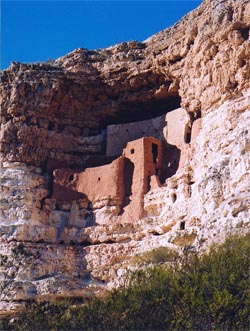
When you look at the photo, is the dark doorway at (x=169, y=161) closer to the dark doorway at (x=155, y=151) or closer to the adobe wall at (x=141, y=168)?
the adobe wall at (x=141, y=168)

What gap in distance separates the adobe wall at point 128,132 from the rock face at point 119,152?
0.06m

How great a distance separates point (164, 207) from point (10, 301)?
22.8ft

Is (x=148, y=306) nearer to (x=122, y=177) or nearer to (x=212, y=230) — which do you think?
(x=212, y=230)

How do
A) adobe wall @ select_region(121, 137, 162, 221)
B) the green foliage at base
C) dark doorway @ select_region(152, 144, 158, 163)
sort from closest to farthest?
1. the green foliage at base
2. adobe wall @ select_region(121, 137, 162, 221)
3. dark doorway @ select_region(152, 144, 158, 163)

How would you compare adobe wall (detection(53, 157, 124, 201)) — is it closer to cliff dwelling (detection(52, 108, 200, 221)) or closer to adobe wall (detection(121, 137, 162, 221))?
cliff dwelling (detection(52, 108, 200, 221))

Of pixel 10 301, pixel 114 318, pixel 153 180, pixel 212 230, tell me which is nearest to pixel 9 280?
pixel 10 301

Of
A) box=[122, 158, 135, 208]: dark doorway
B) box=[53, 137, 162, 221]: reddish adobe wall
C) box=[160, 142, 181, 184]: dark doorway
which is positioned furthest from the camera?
box=[122, 158, 135, 208]: dark doorway

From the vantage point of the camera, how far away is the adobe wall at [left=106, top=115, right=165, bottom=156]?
1278 inches

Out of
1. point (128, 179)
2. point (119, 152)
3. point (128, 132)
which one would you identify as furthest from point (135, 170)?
point (128, 132)

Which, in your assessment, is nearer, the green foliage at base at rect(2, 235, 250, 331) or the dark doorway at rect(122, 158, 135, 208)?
the green foliage at base at rect(2, 235, 250, 331)

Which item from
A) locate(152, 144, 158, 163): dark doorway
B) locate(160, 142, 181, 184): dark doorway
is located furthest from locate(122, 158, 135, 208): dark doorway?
locate(160, 142, 181, 184): dark doorway

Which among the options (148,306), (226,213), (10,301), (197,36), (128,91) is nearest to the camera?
(148,306)

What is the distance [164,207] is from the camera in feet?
93.9

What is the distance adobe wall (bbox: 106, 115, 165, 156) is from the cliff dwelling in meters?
0.05
